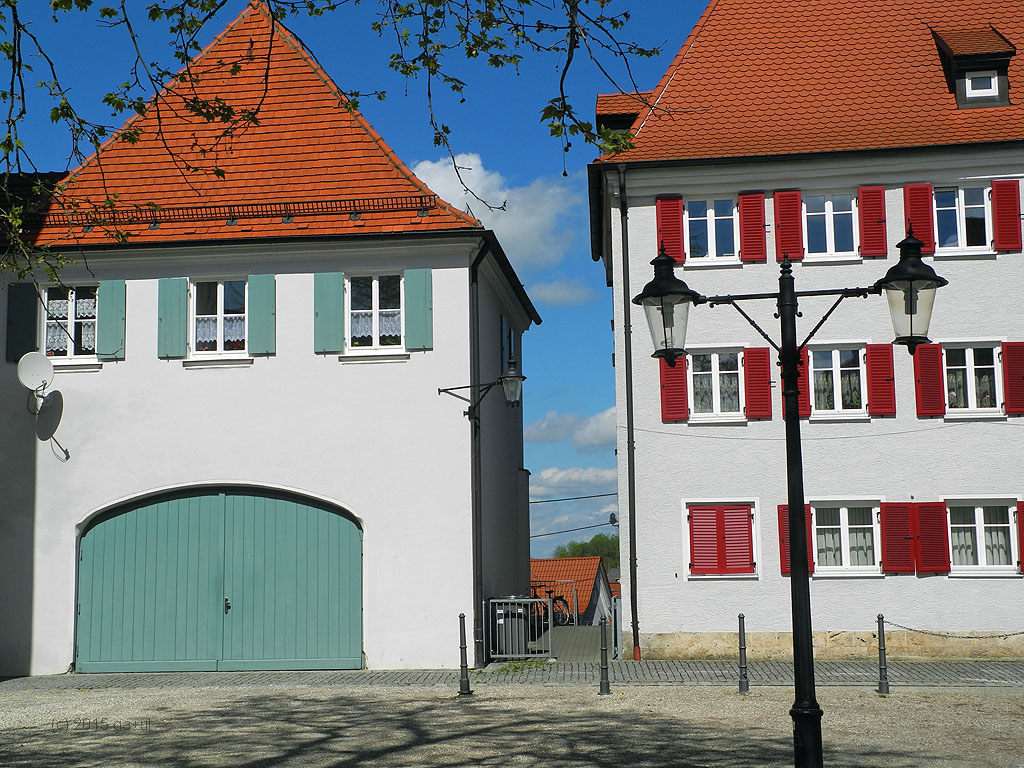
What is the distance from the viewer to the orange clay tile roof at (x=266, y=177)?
19328 millimetres

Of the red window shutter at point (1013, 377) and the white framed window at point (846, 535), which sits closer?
the red window shutter at point (1013, 377)

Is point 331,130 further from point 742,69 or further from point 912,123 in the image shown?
point 912,123

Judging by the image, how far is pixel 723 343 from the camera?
19.9 m

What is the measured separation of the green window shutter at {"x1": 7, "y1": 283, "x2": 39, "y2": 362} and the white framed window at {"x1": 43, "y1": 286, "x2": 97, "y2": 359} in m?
0.19

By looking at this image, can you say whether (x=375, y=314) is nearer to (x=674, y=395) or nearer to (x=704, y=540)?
(x=674, y=395)

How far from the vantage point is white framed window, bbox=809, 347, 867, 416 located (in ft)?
64.8

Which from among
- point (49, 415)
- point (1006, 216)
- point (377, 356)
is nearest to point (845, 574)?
point (1006, 216)

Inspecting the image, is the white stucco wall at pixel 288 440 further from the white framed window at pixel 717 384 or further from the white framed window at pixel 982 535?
the white framed window at pixel 982 535

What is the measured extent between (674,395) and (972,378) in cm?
492

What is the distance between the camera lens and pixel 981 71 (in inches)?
829

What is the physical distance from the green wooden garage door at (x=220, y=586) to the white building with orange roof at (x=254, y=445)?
35 millimetres

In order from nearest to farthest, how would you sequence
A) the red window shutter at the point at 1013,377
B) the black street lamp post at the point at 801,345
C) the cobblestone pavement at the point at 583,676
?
the black street lamp post at the point at 801,345, the cobblestone pavement at the point at 583,676, the red window shutter at the point at 1013,377

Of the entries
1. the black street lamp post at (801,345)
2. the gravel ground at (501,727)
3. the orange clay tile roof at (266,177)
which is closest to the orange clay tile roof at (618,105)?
the orange clay tile roof at (266,177)

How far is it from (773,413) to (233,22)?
495 inches
